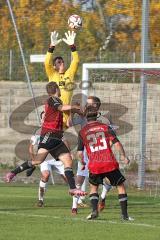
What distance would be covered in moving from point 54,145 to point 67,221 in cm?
200

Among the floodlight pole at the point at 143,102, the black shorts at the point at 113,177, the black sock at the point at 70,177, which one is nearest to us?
the black shorts at the point at 113,177

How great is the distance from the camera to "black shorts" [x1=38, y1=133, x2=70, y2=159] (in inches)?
586

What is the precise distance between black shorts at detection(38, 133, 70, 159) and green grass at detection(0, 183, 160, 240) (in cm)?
101

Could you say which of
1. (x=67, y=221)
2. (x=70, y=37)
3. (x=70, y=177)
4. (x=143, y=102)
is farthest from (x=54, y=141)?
(x=143, y=102)

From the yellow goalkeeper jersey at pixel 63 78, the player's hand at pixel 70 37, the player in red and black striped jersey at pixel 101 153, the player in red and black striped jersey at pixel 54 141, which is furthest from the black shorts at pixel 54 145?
the player's hand at pixel 70 37

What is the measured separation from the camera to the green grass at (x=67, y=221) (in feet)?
37.9

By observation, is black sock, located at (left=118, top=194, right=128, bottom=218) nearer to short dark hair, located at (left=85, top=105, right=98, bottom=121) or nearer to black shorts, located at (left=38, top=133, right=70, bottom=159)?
short dark hair, located at (left=85, top=105, right=98, bottom=121)

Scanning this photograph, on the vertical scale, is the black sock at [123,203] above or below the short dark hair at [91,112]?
below

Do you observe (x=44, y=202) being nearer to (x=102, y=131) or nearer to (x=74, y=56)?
(x=74, y=56)

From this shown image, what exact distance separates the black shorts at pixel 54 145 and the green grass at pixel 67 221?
39.9 inches

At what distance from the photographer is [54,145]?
14922 mm

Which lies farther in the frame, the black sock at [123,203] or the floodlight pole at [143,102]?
the floodlight pole at [143,102]

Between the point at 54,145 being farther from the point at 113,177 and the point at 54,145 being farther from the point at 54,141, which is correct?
the point at 113,177

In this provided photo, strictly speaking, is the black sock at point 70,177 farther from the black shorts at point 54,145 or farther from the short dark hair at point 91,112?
the short dark hair at point 91,112
